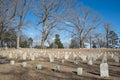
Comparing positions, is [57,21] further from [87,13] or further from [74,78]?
[74,78]

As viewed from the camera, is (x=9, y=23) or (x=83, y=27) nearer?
(x=9, y=23)

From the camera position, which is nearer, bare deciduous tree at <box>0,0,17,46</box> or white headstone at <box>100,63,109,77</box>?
white headstone at <box>100,63,109,77</box>

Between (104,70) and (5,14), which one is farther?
(5,14)

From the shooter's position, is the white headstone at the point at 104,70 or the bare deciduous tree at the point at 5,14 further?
the bare deciduous tree at the point at 5,14

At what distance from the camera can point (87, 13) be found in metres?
40.6

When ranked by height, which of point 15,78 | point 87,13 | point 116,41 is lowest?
point 15,78

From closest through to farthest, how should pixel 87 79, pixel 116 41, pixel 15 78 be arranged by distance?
1. pixel 87 79
2. pixel 15 78
3. pixel 116 41

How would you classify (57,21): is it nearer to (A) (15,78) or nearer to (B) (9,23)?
(B) (9,23)

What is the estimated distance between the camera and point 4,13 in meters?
26.5

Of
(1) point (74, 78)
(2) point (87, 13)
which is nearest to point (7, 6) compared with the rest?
(2) point (87, 13)

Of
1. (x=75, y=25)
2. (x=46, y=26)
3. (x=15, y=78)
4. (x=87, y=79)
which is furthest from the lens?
(x=75, y=25)

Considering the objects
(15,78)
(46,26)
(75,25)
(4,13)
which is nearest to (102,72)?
(15,78)

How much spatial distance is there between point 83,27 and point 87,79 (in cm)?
3293

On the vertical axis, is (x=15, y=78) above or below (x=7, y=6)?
below
